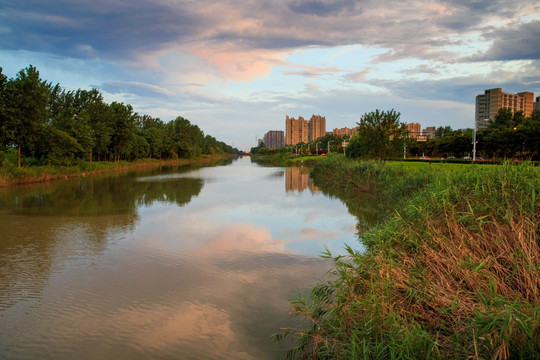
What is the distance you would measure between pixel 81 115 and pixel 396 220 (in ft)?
119

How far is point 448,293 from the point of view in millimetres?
4207

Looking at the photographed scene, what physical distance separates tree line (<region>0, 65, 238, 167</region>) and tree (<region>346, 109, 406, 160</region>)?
23691 millimetres

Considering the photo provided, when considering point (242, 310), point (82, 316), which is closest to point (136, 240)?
point (82, 316)

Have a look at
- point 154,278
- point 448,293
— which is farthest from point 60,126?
point 448,293

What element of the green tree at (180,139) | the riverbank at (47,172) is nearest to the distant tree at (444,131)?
the green tree at (180,139)

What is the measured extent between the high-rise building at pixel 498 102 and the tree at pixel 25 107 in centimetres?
17372

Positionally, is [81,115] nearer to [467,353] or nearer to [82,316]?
[82,316]

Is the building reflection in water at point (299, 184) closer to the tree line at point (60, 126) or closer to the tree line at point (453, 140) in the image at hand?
the tree line at point (453, 140)

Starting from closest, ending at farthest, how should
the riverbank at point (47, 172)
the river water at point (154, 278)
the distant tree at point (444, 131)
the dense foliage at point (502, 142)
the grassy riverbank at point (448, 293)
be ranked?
the grassy riverbank at point (448, 293) < the river water at point (154, 278) < the riverbank at point (47, 172) < the dense foliage at point (502, 142) < the distant tree at point (444, 131)

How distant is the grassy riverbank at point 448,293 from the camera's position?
3.31m

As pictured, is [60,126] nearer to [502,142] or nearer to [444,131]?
[502,142]

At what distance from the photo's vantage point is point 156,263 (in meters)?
8.14

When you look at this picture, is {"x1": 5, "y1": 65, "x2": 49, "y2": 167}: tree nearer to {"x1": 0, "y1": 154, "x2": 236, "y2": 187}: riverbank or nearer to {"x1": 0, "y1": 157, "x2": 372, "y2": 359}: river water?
{"x1": 0, "y1": 154, "x2": 236, "y2": 187}: riverbank

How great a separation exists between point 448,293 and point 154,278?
17.6 ft
